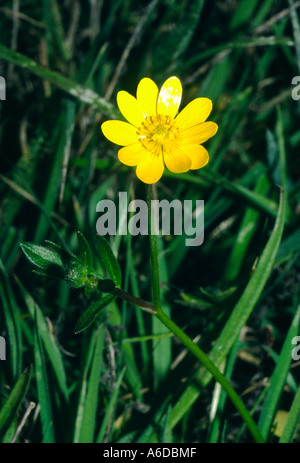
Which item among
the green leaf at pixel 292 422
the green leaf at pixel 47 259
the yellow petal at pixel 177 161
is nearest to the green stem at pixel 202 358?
the green leaf at pixel 292 422

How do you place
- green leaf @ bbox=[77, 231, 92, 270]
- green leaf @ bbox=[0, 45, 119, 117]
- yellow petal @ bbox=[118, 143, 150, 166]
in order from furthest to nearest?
green leaf @ bbox=[0, 45, 119, 117], yellow petal @ bbox=[118, 143, 150, 166], green leaf @ bbox=[77, 231, 92, 270]

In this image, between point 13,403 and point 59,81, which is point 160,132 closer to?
point 59,81

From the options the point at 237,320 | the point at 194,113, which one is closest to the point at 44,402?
the point at 237,320

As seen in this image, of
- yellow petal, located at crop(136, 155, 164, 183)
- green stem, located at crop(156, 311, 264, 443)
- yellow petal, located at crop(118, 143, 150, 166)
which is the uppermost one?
yellow petal, located at crop(118, 143, 150, 166)

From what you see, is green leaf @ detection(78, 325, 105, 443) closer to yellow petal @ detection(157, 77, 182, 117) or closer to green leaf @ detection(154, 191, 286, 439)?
green leaf @ detection(154, 191, 286, 439)

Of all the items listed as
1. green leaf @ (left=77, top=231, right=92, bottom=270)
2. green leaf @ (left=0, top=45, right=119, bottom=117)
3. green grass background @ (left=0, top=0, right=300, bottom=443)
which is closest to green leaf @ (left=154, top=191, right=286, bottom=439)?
green grass background @ (left=0, top=0, right=300, bottom=443)
